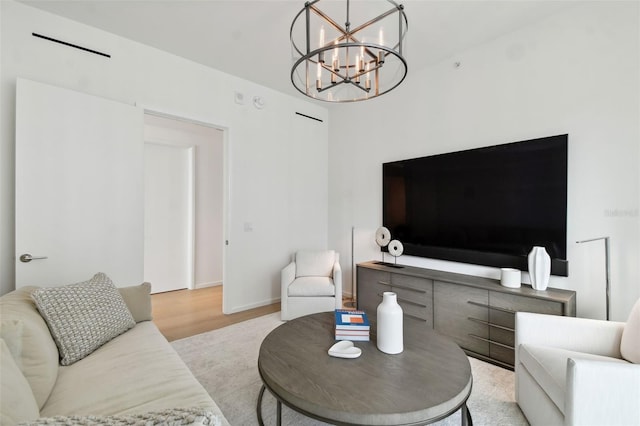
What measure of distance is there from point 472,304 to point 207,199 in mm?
4250

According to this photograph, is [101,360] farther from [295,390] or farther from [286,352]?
[295,390]

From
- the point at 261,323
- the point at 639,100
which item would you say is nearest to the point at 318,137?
the point at 261,323

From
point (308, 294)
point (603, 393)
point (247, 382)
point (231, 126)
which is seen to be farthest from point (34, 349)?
point (231, 126)

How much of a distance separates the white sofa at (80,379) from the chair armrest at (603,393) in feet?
4.63

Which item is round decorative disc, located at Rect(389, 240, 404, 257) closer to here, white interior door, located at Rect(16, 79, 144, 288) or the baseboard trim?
white interior door, located at Rect(16, 79, 144, 288)

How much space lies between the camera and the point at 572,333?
167 centimetres

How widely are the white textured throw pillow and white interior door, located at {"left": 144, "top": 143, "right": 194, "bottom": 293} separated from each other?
2908 mm

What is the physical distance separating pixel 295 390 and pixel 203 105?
3.13 metres

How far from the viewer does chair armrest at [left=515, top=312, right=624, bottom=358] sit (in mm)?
1623

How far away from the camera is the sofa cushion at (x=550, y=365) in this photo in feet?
4.40

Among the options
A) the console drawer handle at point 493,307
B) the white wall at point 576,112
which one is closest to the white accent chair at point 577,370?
the console drawer handle at point 493,307

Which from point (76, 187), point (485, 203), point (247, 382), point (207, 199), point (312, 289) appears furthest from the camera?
point (207, 199)

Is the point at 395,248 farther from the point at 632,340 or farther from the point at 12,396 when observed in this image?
the point at 12,396

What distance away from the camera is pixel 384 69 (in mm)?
3137
